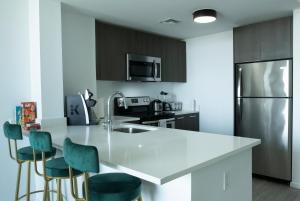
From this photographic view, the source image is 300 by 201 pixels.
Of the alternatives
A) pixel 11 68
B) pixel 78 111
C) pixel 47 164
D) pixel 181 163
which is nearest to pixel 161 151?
A: pixel 181 163

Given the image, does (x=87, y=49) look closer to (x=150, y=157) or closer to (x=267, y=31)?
(x=150, y=157)

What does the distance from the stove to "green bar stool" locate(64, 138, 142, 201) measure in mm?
2009

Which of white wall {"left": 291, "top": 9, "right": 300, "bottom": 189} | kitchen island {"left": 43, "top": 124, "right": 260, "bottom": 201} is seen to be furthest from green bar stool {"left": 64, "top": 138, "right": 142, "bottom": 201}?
white wall {"left": 291, "top": 9, "right": 300, "bottom": 189}

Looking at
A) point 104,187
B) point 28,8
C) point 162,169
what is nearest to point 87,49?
point 28,8

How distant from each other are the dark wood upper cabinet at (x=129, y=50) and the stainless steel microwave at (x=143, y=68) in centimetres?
9

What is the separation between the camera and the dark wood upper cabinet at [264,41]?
125 inches

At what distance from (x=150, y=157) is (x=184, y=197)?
292 mm

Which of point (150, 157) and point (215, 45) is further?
point (215, 45)

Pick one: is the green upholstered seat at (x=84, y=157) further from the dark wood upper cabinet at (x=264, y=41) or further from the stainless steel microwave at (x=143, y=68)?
the dark wood upper cabinet at (x=264, y=41)

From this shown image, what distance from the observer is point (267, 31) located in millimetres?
3359

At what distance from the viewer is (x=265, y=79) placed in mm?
3336

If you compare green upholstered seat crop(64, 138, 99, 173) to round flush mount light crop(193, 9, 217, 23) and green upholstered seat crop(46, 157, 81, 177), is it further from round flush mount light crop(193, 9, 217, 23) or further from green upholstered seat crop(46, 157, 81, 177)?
round flush mount light crop(193, 9, 217, 23)

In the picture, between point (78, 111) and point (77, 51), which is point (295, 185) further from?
point (77, 51)

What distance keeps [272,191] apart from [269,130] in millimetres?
821
